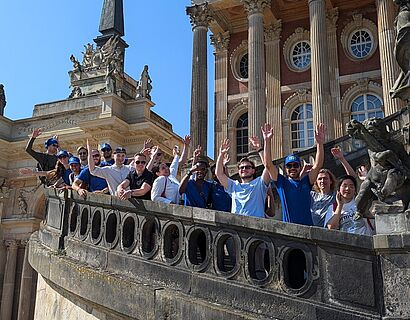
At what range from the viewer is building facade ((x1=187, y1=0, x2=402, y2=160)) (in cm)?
2173

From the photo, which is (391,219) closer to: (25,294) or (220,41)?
(25,294)

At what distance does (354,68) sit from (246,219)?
857 inches

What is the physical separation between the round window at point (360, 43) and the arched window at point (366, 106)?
2158 mm

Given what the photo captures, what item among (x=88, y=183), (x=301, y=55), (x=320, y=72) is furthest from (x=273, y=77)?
(x=88, y=183)

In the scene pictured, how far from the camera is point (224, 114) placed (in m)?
27.9

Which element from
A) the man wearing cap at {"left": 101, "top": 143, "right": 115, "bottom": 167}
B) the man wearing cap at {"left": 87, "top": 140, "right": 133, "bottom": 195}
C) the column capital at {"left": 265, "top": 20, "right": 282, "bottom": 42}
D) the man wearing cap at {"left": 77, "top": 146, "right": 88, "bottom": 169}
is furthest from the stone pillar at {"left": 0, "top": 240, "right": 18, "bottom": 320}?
the man wearing cap at {"left": 87, "top": 140, "right": 133, "bottom": 195}

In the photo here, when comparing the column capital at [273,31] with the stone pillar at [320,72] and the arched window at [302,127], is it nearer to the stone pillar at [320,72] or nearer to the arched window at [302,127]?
the arched window at [302,127]

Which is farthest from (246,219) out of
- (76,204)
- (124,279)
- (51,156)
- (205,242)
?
(51,156)

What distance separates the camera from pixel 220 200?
6.71 metres

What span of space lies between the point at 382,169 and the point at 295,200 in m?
1.18

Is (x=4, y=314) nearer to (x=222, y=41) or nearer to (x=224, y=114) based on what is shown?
(x=224, y=114)

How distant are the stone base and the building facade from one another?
1655 centimetres

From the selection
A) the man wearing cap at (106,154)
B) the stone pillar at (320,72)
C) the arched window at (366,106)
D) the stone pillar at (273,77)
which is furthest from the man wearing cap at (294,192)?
the stone pillar at (273,77)

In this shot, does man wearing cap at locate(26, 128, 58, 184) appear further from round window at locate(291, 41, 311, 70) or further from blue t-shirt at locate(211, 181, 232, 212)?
round window at locate(291, 41, 311, 70)
